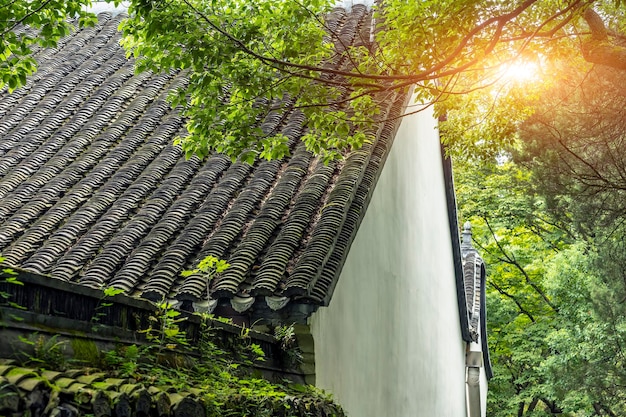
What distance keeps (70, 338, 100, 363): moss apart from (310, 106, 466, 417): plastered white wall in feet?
11.1

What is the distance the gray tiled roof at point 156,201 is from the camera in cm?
633

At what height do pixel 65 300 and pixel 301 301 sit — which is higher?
pixel 301 301

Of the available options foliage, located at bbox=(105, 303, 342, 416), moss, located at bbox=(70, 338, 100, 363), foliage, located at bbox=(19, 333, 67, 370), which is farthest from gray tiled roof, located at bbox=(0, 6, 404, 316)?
foliage, located at bbox=(19, 333, 67, 370)

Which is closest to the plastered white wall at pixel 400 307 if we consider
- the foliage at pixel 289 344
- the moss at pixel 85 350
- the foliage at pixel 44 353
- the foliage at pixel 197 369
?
the foliage at pixel 289 344

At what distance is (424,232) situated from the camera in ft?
42.3

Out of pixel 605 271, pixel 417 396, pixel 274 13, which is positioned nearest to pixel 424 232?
pixel 417 396

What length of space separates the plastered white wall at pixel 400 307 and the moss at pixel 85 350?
3377mm

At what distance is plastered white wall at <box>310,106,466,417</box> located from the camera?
7700 millimetres

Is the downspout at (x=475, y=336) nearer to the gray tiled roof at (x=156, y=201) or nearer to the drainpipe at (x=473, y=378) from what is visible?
the drainpipe at (x=473, y=378)

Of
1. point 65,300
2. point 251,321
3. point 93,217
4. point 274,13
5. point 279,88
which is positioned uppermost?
point 274,13

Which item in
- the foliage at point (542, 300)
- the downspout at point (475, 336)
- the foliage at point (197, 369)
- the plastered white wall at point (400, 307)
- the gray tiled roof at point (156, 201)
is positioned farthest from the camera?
the downspout at point (475, 336)

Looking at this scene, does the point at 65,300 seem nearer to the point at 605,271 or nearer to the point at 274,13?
the point at 274,13

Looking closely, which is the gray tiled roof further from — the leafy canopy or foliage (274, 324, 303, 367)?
the leafy canopy

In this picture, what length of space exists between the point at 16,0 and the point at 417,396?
7.97 metres
